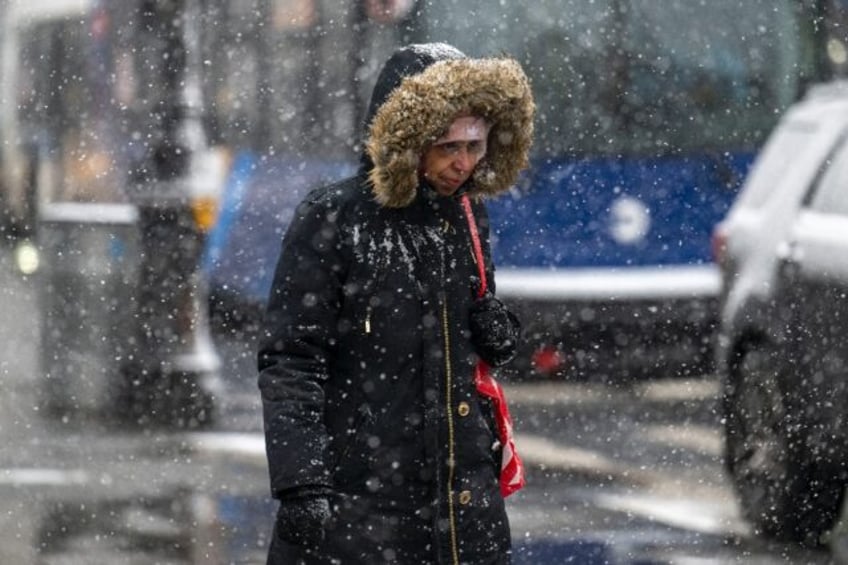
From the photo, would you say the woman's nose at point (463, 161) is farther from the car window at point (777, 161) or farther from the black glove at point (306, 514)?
the car window at point (777, 161)

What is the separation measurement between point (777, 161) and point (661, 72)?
3914 millimetres

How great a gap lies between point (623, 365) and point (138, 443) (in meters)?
3.00

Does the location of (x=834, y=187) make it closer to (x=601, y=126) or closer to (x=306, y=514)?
(x=306, y=514)

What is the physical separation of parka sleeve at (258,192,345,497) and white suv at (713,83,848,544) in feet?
11.6

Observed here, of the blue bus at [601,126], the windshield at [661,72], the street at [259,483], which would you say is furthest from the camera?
the windshield at [661,72]

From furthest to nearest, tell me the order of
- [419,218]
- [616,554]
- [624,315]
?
[624,315]
[616,554]
[419,218]

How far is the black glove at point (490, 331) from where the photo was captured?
416 cm

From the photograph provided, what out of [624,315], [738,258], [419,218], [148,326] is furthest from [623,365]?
[419,218]

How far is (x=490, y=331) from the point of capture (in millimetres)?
4152

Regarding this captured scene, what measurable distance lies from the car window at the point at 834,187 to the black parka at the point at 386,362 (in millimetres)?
3578

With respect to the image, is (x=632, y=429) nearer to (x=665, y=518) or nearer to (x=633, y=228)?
(x=633, y=228)

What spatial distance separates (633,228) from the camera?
12164mm

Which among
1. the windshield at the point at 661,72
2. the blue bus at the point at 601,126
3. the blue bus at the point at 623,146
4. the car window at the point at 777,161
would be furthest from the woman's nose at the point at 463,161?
the windshield at the point at 661,72

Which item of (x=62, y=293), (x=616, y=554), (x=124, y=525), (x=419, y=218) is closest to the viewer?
(x=419, y=218)
